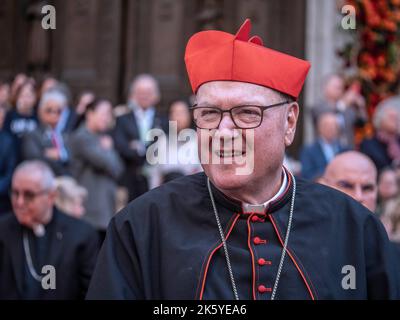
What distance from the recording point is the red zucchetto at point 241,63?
3.41 metres

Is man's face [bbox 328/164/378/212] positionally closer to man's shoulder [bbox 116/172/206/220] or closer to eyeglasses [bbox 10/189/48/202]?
eyeglasses [bbox 10/189/48/202]

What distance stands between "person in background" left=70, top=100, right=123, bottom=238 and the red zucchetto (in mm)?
4679

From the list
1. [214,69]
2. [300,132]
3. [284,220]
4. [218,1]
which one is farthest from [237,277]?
[218,1]

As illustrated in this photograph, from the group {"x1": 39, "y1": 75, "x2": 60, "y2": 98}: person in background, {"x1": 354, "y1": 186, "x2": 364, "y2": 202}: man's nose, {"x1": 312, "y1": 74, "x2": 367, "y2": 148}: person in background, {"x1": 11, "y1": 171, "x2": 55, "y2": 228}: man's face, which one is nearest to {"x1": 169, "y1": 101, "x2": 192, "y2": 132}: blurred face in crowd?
{"x1": 39, "y1": 75, "x2": 60, "y2": 98}: person in background

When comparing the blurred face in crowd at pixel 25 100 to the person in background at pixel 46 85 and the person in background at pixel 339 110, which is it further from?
the person in background at pixel 339 110

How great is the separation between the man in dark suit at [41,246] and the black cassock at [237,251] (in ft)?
7.34

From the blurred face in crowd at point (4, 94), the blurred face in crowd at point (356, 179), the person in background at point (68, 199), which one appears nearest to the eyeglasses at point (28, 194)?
the person in background at point (68, 199)

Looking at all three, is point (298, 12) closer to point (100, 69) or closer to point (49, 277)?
point (100, 69)

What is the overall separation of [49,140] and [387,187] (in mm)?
2761

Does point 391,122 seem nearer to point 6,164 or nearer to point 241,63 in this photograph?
point 6,164

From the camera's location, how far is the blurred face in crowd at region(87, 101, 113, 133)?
27.6ft

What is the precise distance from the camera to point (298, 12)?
1188 cm

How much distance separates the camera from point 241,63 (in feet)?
11.2

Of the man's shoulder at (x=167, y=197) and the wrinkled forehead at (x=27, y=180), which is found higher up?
the man's shoulder at (x=167, y=197)
